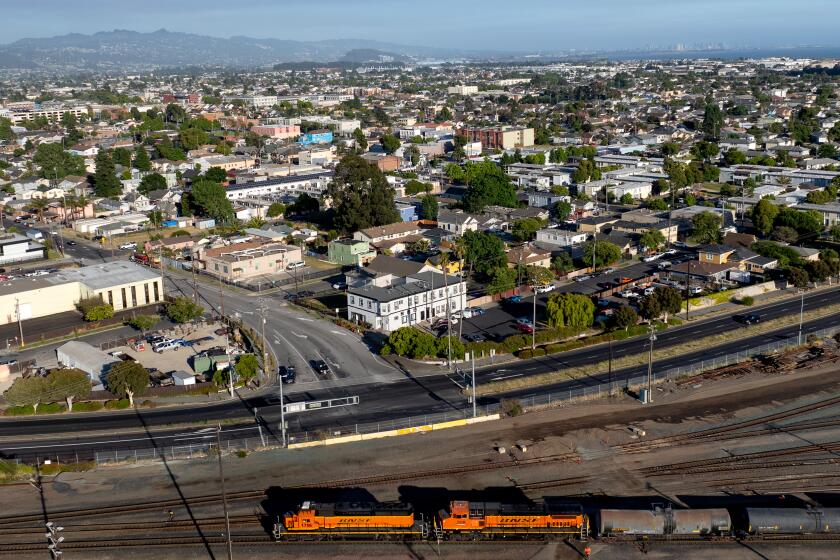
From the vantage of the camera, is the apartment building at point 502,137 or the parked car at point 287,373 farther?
the apartment building at point 502,137

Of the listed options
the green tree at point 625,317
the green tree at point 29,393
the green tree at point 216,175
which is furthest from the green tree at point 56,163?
the green tree at point 625,317

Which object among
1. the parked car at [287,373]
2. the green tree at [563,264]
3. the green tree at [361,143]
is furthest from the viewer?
the green tree at [361,143]

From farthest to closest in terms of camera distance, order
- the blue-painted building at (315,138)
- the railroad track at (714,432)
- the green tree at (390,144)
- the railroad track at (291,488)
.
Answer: the blue-painted building at (315,138)
the green tree at (390,144)
the railroad track at (714,432)
the railroad track at (291,488)

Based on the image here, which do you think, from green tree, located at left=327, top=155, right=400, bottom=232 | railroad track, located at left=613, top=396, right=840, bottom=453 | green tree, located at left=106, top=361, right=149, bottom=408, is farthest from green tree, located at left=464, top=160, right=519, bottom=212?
green tree, located at left=106, top=361, right=149, bottom=408

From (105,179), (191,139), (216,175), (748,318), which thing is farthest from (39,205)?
(748,318)

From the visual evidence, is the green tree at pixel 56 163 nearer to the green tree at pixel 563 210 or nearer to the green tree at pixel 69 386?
the green tree at pixel 563 210

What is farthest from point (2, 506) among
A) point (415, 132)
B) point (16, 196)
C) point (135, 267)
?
point (415, 132)

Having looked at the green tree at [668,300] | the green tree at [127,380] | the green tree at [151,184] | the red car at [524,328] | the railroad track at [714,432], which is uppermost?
the green tree at [151,184]

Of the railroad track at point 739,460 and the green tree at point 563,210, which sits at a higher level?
the green tree at point 563,210
